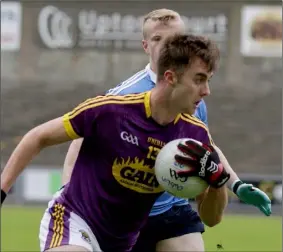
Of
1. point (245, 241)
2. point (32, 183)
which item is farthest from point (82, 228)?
point (32, 183)

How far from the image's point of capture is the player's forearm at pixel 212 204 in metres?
5.11

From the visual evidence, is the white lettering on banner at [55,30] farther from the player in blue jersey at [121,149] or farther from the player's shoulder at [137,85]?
the player in blue jersey at [121,149]

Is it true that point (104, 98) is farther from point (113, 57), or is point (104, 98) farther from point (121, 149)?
point (113, 57)

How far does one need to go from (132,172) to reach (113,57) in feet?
92.9

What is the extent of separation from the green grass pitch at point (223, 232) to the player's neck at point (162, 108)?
7844 millimetres

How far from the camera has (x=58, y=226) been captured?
4969mm

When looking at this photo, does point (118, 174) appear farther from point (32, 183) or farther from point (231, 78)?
point (231, 78)

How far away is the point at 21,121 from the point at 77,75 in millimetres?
2960

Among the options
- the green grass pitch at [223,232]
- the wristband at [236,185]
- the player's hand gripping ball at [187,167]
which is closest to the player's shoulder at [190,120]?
the player's hand gripping ball at [187,167]

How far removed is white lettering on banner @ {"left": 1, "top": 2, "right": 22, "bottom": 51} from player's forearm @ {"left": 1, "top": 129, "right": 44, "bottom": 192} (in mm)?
27593

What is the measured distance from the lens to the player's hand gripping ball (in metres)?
4.75

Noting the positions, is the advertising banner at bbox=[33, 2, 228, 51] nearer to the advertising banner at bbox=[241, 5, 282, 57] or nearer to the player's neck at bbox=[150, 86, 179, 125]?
the advertising banner at bbox=[241, 5, 282, 57]

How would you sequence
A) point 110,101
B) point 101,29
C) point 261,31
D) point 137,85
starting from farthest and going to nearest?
point 101,29, point 261,31, point 137,85, point 110,101

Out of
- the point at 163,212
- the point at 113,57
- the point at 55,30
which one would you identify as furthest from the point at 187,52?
the point at 55,30
